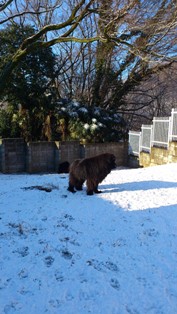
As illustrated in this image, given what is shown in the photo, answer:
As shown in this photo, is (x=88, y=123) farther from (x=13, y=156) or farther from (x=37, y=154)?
(x=13, y=156)

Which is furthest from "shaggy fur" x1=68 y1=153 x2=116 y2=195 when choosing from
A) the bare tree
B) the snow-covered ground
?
the bare tree

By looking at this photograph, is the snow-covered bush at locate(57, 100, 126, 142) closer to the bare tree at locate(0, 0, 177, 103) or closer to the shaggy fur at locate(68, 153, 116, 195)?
the bare tree at locate(0, 0, 177, 103)

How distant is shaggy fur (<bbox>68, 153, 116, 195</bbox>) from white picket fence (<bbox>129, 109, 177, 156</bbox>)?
238 inches

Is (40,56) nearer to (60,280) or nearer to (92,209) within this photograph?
(92,209)

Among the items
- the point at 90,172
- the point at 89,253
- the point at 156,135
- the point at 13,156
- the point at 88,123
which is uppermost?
the point at 88,123

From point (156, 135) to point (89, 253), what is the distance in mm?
10440

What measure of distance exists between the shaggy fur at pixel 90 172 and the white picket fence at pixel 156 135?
238 inches

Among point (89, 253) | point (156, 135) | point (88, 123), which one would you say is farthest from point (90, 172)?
point (88, 123)

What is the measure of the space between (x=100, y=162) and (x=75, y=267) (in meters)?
3.68

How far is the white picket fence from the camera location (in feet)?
40.1

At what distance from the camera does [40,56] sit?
692 inches

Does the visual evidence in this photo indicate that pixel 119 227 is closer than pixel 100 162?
Yes

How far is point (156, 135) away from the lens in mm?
13609

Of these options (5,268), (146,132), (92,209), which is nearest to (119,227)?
(92,209)
